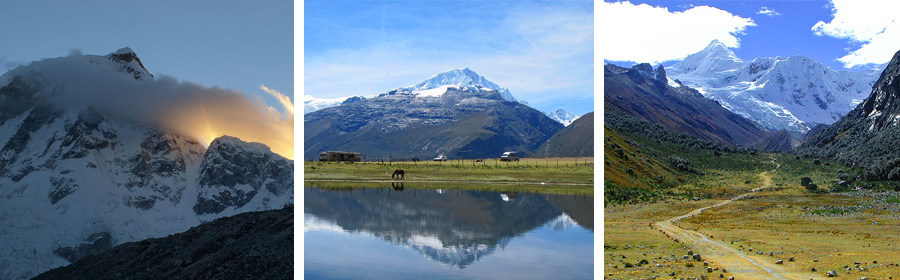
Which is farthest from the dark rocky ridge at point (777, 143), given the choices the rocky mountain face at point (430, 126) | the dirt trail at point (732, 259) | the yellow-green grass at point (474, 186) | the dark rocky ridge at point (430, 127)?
the dark rocky ridge at point (430, 127)

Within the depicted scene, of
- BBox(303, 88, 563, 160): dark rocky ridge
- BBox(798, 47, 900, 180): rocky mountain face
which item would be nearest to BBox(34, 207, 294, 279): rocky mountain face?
BBox(798, 47, 900, 180): rocky mountain face

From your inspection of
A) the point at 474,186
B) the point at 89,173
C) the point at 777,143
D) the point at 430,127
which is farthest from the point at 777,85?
the point at 430,127

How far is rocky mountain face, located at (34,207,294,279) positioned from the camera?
28.2ft

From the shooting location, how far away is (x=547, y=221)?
46.3 ft

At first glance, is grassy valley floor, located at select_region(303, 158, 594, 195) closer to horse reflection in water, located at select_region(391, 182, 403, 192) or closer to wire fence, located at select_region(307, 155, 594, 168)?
horse reflection in water, located at select_region(391, 182, 403, 192)

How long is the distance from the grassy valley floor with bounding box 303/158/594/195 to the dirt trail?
8.81m

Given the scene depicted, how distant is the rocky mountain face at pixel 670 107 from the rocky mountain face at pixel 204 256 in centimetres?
928

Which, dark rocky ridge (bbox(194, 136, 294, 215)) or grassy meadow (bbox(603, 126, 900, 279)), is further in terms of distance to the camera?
dark rocky ridge (bbox(194, 136, 294, 215))

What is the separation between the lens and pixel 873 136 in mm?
11680

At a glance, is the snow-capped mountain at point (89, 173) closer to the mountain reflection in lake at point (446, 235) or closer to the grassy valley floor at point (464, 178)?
the mountain reflection in lake at point (446, 235)

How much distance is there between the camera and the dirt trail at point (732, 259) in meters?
7.84

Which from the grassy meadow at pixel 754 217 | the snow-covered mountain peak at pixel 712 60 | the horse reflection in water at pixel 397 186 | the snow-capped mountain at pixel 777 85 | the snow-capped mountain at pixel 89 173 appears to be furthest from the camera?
the horse reflection in water at pixel 397 186

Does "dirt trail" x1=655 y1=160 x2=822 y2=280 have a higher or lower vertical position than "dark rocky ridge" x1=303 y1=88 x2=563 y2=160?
lower

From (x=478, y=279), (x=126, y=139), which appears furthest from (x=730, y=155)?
(x=126, y=139)
